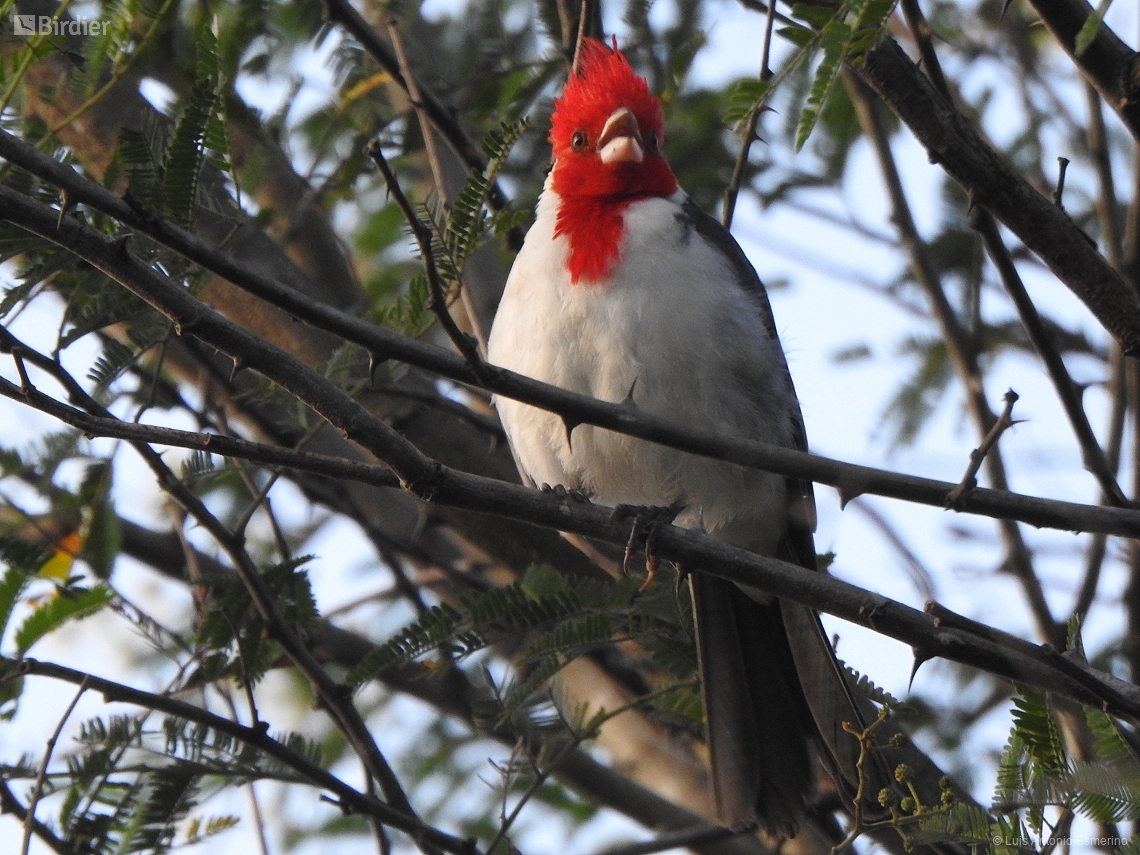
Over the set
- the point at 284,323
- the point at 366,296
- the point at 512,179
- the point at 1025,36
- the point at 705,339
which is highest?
the point at 1025,36

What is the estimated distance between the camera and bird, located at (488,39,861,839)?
3318mm

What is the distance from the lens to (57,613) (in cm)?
304

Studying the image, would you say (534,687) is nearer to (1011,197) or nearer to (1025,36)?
(1011,197)

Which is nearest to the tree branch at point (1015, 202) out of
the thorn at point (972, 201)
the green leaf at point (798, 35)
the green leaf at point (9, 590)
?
the thorn at point (972, 201)

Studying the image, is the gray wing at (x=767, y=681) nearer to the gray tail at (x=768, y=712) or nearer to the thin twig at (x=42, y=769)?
the gray tail at (x=768, y=712)

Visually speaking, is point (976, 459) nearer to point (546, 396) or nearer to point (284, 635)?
point (546, 396)

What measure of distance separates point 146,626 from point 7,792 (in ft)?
2.04

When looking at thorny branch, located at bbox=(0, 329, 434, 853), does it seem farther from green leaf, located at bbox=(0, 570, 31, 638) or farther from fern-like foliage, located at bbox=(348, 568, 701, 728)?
green leaf, located at bbox=(0, 570, 31, 638)

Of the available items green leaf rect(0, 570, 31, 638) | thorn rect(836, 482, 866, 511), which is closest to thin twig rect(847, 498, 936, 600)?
thorn rect(836, 482, 866, 511)

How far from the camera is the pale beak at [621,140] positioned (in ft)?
12.3

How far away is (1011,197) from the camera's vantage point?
2689 millimetres

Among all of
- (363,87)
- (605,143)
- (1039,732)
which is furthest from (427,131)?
(1039,732)

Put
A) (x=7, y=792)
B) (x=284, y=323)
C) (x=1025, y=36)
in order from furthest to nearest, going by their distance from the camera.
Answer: (x=1025, y=36)
(x=284, y=323)
(x=7, y=792)

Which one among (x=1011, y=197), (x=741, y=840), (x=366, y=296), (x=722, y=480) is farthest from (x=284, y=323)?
(x=1011, y=197)
